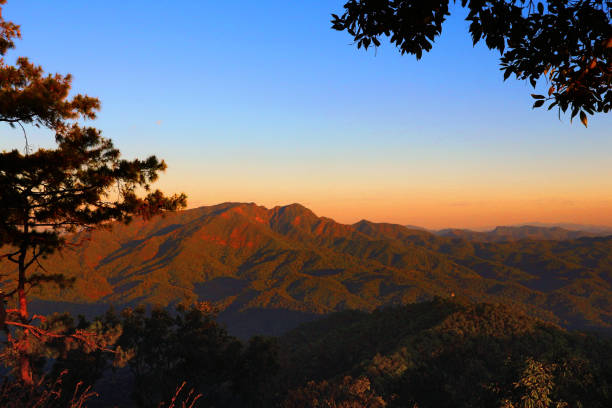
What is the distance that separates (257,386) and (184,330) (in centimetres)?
1237

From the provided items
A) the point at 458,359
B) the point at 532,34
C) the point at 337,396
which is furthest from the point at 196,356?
the point at 532,34

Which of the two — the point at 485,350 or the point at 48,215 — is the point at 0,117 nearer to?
the point at 48,215

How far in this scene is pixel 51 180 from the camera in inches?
528

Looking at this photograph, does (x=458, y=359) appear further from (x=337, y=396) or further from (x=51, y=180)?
(x=51, y=180)

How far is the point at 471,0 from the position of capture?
5.16 metres

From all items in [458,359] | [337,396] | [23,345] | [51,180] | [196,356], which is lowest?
[458,359]

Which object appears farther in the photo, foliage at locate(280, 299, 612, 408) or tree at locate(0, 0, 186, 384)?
foliage at locate(280, 299, 612, 408)

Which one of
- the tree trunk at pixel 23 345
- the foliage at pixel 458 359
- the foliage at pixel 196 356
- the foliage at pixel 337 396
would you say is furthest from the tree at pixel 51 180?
the foliage at pixel 196 356

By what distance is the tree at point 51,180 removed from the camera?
39.7ft

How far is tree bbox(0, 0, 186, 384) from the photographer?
39.7 ft

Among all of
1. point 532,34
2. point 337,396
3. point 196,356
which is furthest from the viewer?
point 196,356

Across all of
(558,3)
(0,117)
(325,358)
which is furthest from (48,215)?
(325,358)

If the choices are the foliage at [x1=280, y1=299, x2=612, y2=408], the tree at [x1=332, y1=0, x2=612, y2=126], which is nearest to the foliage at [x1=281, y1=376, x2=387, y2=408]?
the foliage at [x1=280, y1=299, x2=612, y2=408]

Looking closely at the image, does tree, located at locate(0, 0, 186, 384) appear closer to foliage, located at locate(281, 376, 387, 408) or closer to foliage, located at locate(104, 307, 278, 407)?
foliage, located at locate(281, 376, 387, 408)
